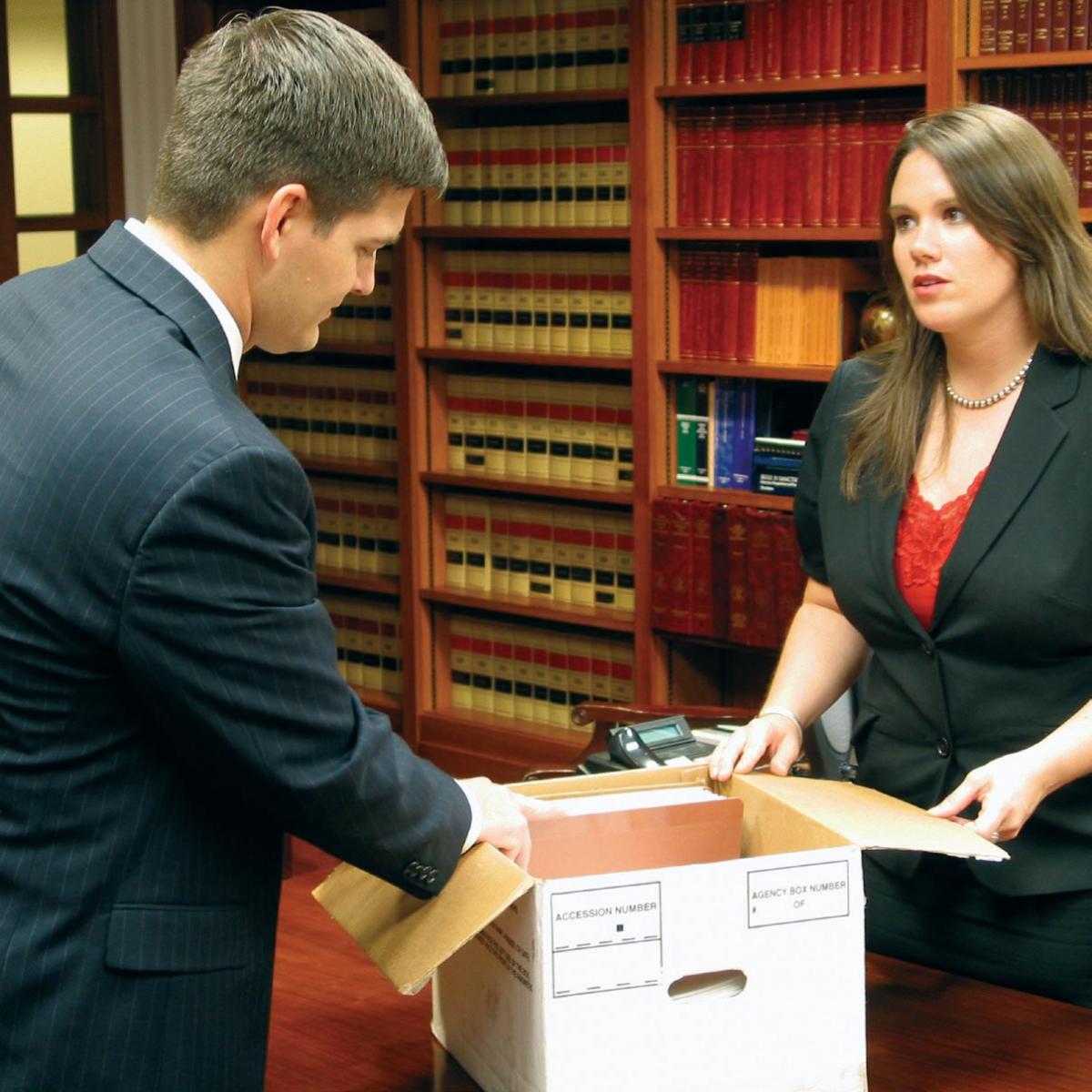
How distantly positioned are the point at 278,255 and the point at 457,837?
0.51 metres

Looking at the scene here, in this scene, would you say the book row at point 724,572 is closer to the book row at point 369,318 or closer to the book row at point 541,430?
the book row at point 541,430

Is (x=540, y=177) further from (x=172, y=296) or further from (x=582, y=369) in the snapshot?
(x=172, y=296)

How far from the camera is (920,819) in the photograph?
1.53 metres

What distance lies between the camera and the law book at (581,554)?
15.1ft

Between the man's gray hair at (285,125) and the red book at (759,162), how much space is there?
283 cm

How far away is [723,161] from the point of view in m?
4.08

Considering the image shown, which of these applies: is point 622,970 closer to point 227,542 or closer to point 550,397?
point 227,542

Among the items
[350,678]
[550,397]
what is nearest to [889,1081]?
[550,397]

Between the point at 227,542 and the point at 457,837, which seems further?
the point at 457,837

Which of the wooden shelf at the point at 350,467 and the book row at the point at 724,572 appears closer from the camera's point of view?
the book row at the point at 724,572

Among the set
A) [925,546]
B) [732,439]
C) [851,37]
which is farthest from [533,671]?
[925,546]

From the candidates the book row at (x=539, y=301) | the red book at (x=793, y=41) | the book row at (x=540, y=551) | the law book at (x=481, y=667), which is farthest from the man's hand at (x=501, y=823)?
the law book at (x=481, y=667)

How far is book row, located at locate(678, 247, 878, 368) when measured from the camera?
3.98m

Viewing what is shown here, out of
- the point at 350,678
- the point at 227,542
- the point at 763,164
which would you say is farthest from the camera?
the point at 350,678
